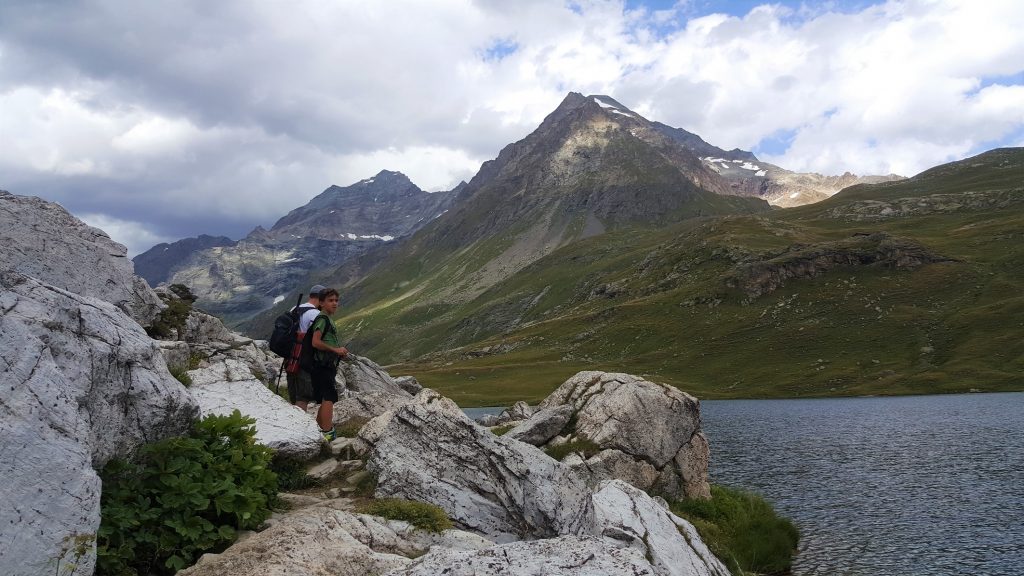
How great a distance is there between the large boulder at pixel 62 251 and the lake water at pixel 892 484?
111 feet

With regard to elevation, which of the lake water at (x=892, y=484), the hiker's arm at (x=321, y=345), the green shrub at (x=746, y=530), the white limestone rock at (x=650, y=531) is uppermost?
the hiker's arm at (x=321, y=345)

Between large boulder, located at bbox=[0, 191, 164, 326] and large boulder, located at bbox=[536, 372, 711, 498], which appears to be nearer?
large boulder, located at bbox=[0, 191, 164, 326]

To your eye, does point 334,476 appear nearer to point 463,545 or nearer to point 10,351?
point 463,545

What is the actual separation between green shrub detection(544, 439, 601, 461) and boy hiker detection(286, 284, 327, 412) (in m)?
13.4

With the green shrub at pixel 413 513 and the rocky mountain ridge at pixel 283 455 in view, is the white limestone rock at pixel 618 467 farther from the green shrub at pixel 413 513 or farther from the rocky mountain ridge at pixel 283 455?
the green shrub at pixel 413 513

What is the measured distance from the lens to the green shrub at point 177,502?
10117mm

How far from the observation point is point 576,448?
30.9 metres

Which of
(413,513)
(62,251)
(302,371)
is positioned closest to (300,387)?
(302,371)

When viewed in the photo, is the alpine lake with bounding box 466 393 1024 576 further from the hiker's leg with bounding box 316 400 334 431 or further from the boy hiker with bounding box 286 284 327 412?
the boy hiker with bounding box 286 284 327 412

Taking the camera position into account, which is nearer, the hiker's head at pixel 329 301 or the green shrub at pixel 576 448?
the hiker's head at pixel 329 301

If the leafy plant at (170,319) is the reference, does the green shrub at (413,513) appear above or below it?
below

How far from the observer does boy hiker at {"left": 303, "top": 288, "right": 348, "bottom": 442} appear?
19.3 m

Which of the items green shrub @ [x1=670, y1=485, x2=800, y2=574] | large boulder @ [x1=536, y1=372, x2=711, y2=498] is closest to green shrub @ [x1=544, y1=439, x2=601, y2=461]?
large boulder @ [x1=536, y1=372, x2=711, y2=498]

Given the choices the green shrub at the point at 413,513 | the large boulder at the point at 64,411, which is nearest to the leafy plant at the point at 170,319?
the large boulder at the point at 64,411
